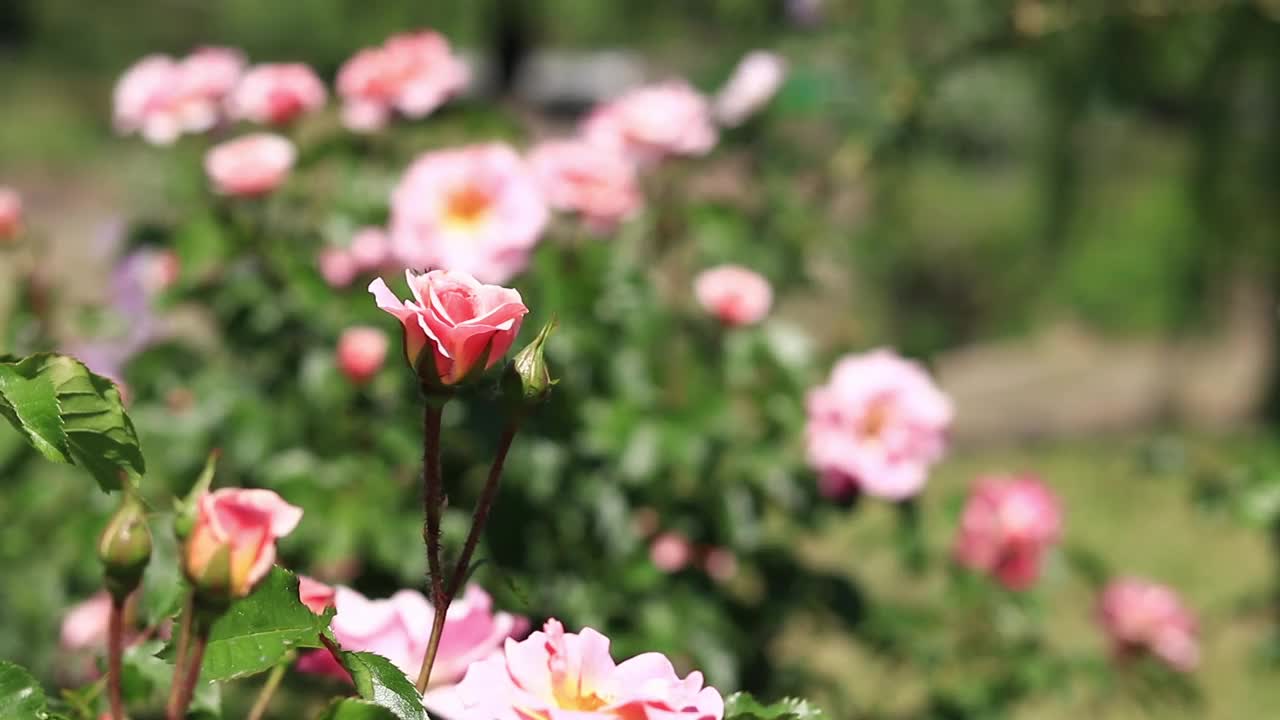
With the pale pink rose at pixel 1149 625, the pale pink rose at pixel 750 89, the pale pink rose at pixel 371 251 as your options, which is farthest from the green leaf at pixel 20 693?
the pale pink rose at pixel 1149 625

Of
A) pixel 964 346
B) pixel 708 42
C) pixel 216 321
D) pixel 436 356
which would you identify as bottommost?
pixel 964 346

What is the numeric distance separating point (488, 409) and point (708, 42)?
2232 mm

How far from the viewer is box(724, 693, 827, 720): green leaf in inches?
20.4

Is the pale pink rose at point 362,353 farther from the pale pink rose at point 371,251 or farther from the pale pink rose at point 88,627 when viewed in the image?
the pale pink rose at point 88,627

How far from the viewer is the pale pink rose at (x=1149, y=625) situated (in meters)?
1.52

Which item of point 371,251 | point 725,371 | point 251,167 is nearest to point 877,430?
point 725,371

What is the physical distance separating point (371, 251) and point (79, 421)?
649 mm

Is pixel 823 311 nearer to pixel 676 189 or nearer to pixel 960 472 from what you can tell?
pixel 960 472

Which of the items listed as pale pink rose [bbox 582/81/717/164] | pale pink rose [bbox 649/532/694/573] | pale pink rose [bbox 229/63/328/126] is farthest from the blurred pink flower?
pale pink rose [bbox 649/532/694/573]

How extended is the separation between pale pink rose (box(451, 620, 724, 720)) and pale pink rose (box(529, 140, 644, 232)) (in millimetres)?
723

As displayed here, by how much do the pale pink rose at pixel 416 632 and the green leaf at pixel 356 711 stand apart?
0.08 meters

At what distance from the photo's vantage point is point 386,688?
19.2 inches

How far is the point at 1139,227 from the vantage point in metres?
5.35

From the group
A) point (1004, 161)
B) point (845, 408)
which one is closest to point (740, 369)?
point (845, 408)
